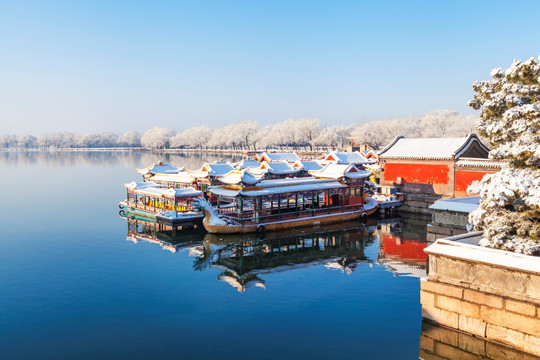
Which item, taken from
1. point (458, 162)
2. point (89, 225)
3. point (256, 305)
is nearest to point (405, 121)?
point (458, 162)

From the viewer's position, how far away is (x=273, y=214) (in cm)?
3084

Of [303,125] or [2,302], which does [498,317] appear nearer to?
[2,302]

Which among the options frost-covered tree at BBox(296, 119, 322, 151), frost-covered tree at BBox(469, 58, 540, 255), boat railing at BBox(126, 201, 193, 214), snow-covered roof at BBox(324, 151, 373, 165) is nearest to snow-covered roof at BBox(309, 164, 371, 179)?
boat railing at BBox(126, 201, 193, 214)

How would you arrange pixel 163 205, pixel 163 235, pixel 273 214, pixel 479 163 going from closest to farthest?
pixel 163 235 → pixel 273 214 → pixel 163 205 → pixel 479 163

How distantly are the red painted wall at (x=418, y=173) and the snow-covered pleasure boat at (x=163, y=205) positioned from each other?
1854 centimetres

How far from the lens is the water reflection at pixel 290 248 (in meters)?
21.7

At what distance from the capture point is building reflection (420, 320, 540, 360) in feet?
40.4

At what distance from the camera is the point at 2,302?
17.0 meters

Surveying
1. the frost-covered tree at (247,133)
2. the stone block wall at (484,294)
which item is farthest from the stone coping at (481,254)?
the frost-covered tree at (247,133)

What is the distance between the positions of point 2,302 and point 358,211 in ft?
79.1

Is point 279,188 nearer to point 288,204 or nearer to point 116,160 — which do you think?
point 288,204

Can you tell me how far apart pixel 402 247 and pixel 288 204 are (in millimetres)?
8706

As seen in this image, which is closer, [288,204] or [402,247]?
[402,247]

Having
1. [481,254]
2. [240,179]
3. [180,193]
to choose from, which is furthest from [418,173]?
[481,254]
